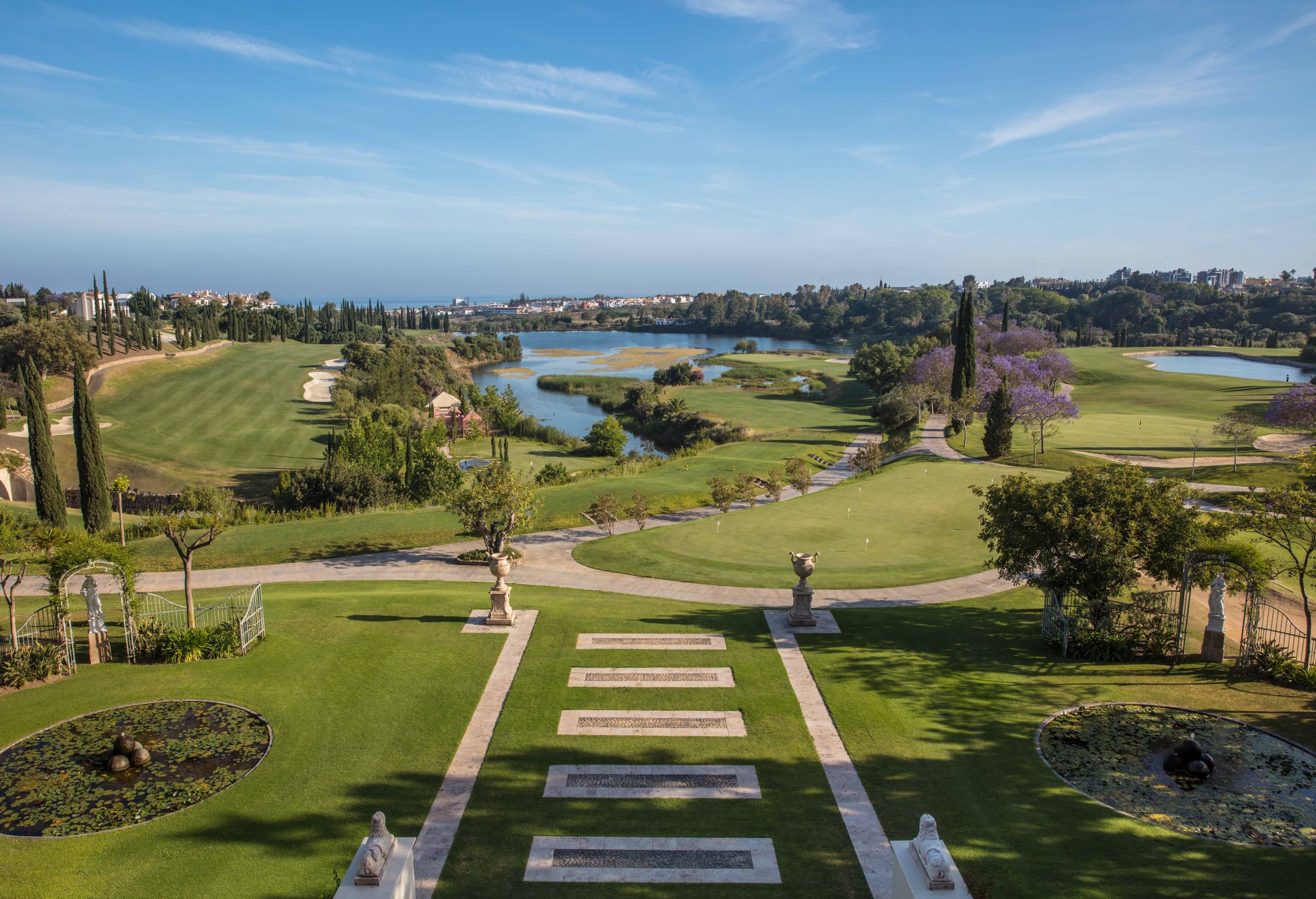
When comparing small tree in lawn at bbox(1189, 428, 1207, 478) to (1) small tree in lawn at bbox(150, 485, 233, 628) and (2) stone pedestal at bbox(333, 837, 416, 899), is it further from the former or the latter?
(1) small tree in lawn at bbox(150, 485, 233, 628)

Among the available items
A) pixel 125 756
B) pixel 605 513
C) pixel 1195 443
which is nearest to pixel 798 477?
pixel 605 513

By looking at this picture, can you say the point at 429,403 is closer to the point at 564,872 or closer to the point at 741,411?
the point at 741,411

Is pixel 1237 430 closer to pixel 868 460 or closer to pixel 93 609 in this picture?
pixel 868 460

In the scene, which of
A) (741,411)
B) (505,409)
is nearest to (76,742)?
(505,409)

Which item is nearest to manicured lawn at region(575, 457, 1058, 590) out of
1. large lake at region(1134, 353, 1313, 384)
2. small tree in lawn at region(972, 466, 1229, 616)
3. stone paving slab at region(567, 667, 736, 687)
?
small tree in lawn at region(972, 466, 1229, 616)

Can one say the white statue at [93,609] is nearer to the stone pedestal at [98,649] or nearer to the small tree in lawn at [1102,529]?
Result: the stone pedestal at [98,649]

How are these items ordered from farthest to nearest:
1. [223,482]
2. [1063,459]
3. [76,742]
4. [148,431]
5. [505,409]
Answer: [505,409]
[148,431]
[223,482]
[1063,459]
[76,742]
